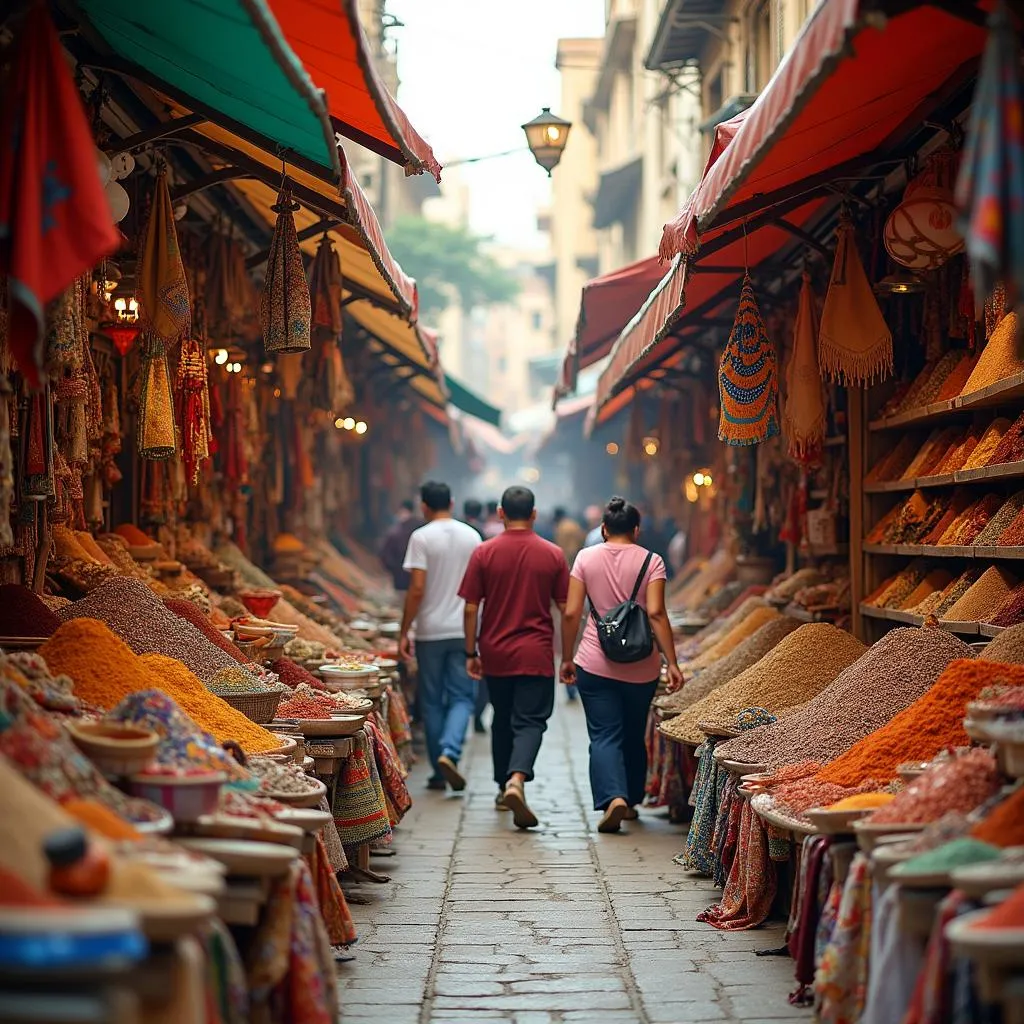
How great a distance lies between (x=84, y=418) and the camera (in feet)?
22.7

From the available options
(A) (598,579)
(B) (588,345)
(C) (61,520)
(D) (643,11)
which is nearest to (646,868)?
(A) (598,579)

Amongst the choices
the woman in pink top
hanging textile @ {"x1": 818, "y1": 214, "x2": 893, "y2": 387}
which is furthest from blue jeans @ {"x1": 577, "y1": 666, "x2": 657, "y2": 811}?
hanging textile @ {"x1": 818, "y1": 214, "x2": 893, "y2": 387}

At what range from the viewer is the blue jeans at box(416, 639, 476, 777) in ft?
32.3

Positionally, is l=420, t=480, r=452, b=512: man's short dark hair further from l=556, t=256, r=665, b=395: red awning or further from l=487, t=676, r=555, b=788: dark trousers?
l=556, t=256, r=665, b=395: red awning

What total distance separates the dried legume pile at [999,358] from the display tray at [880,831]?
107 inches

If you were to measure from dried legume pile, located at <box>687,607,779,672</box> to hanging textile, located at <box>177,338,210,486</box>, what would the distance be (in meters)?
3.41

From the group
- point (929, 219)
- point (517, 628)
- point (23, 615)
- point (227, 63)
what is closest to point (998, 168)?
point (227, 63)

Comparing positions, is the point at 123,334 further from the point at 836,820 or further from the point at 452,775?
the point at 836,820

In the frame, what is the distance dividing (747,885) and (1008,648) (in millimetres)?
1363

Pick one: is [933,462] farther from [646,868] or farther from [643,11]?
[643,11]

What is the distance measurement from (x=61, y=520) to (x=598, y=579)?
2.95m

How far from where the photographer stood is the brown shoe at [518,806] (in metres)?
8.42

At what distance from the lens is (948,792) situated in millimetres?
4207

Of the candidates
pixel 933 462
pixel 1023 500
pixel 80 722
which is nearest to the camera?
pixel 80 722
